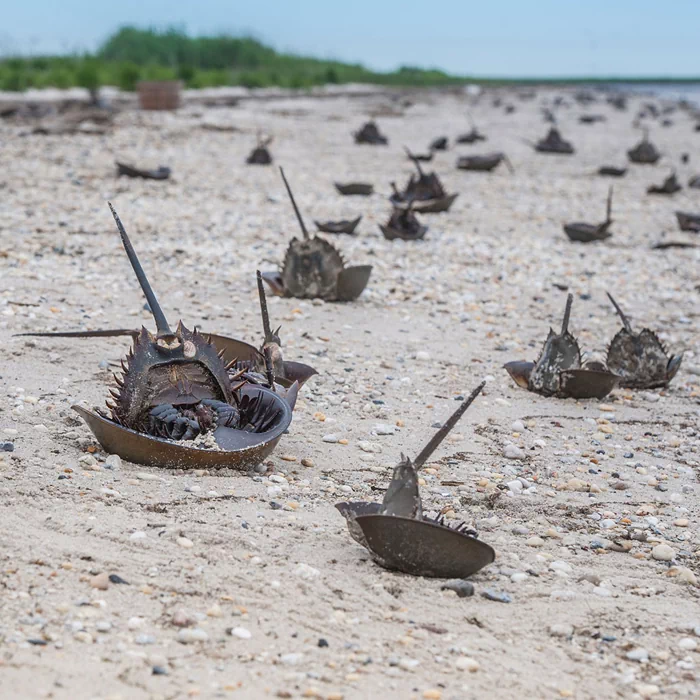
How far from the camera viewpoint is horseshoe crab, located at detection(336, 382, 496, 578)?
2863 mm

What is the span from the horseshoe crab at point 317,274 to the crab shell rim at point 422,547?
3511 millimetres

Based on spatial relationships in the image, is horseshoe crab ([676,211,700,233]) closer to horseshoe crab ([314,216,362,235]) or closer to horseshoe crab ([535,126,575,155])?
horseshoe crab ([314,216,362,235])

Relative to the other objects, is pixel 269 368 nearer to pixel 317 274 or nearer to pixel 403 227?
pixel 317 274

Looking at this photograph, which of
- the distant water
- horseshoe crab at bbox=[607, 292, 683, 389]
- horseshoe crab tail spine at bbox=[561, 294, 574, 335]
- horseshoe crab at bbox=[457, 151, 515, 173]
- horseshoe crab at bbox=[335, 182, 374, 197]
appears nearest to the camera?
horseshoe crab tail spine at bbox=[561, 294, 574, 335]

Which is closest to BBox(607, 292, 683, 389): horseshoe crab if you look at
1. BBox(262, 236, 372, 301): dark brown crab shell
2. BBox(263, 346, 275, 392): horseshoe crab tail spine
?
BBox(262, 236, 372, 301): dark brown crab shell

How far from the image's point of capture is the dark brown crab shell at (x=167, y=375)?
3.33m

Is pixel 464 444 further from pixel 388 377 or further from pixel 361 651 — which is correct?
pixel 361 651

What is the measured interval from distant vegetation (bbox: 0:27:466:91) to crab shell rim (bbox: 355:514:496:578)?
75.6 feet

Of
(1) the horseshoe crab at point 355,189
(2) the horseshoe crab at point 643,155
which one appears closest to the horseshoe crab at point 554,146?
(2) the horseshoe crab at point 643,155

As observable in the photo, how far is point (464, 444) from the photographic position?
4305 mm

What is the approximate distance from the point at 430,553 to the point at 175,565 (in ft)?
2.40

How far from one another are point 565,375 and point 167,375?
92.5 inches

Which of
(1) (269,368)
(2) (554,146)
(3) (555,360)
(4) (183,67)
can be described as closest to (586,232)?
(3) (555,360)

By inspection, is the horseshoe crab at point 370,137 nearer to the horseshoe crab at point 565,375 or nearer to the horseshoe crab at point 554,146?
the horseshoe crab at point 554,146
